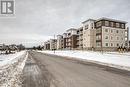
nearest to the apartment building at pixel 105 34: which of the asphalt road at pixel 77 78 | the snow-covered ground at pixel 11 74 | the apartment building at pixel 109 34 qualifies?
the apartment building at pixel 109 34

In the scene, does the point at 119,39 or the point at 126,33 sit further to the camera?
the point at 126,33

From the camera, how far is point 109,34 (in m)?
60.4

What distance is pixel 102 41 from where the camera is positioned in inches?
2306

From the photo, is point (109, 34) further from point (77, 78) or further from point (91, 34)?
point (77, 78)

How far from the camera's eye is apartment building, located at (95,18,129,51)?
5906cm

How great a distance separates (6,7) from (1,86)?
18.3m

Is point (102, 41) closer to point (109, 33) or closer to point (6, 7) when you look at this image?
point (109, 33)

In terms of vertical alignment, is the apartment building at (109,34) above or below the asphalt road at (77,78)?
above

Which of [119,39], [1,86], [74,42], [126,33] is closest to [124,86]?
[1,86]

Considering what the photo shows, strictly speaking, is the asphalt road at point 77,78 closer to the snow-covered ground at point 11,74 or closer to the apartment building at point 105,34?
the snow-covered ground at point 11,74

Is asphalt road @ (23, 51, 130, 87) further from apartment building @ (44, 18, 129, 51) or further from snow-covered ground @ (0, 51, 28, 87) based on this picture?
apartment building @ (44, 18, 129, 51)

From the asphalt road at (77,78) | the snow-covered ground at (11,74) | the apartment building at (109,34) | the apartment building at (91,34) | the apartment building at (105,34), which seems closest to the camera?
the asphalt road at (77,78)

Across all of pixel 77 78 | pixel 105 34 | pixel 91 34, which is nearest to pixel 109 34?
pixel 105 34

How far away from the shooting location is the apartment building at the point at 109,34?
59.1 meters
